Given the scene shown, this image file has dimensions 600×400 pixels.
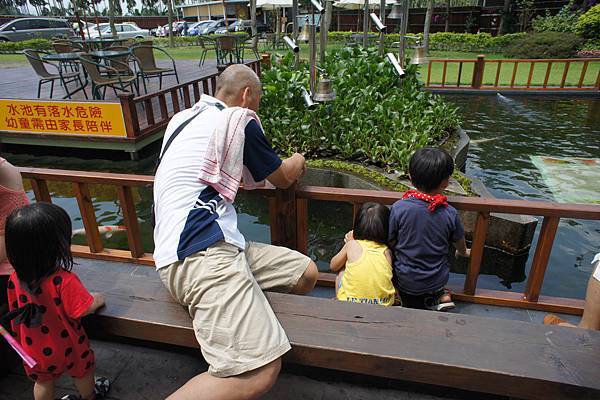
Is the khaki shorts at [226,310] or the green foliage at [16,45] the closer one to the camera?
the khaki shorts at [226,310]

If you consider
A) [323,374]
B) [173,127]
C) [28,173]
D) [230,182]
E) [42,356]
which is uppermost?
[173,127]

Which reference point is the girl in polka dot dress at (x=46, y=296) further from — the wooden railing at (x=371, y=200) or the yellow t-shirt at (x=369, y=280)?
the yellow t-shirt at (x=369, y=280)

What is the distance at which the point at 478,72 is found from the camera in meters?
10.7

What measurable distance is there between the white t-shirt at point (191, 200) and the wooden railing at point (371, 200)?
0.58 meters

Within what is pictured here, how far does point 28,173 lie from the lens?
8.17 feet

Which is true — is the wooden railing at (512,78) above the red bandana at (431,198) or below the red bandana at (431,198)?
below

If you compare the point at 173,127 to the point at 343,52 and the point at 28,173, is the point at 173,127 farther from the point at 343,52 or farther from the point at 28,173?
the point at 343,52

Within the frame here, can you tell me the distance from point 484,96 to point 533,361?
10.8m

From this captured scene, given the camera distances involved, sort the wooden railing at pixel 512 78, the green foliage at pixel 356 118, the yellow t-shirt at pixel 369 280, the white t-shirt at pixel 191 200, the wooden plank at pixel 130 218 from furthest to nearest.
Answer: the wooden railing at pixel 512 78 < the green foliage at pixel 356 118 < the wooden plank at pixel 130 218 < the yellow t-shirt at pixel 369 280 < the white t-shirt at pixel 191 200

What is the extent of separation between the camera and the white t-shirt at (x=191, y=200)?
1451mm

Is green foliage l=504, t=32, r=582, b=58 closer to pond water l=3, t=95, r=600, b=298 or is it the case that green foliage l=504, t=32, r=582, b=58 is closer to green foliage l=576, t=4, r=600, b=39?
green foliage l=576, t=4, r=600, b=39

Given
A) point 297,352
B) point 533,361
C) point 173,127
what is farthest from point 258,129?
point 533,361

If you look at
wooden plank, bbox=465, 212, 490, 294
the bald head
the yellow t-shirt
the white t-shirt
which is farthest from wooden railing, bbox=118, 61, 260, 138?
wooden plank, bbox=465, 212, 490, 294

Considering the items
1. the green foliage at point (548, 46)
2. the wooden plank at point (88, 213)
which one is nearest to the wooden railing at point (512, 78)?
the green foliage at point (548, 46)
